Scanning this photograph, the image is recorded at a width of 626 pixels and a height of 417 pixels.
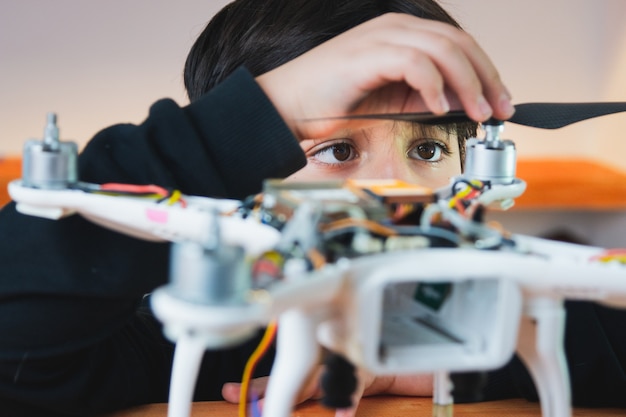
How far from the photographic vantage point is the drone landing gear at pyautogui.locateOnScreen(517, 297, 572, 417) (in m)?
0.46

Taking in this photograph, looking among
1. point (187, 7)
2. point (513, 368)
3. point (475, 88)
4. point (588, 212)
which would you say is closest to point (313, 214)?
point (475, 88)

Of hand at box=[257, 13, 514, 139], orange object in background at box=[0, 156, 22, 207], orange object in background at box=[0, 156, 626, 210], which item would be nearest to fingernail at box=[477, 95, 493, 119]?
hand at box=[257, 13, 514, 139]

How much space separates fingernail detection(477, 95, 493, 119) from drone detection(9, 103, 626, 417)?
0.36 feet

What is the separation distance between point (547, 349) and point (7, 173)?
6.34 ft

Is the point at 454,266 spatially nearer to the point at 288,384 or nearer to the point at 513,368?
the point at 288,384

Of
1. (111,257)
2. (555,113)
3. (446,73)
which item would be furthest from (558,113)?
(111,257)

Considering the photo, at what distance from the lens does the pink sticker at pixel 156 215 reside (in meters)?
0.51

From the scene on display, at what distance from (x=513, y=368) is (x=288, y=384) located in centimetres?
41

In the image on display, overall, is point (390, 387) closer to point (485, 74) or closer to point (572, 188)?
point (485, 74)

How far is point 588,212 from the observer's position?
2.82 m

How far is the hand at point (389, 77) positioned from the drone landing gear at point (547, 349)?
197 mm

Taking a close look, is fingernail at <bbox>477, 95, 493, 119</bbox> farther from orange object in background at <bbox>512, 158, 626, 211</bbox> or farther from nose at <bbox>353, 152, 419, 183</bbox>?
orange object in background at <bbox>512, 158, 626, 211</bbox>

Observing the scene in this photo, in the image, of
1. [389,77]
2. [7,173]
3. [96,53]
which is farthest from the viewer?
[96,53]

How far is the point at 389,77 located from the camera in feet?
2.11
